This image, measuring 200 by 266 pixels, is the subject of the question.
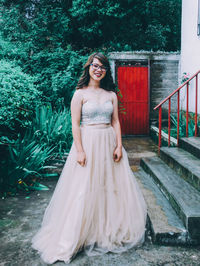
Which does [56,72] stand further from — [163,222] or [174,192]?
[163,222]

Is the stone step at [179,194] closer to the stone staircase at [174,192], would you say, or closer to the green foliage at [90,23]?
the stone staircase at [174,192]

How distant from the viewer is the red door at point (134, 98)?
28.4 ft

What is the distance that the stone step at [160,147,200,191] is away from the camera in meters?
3.38

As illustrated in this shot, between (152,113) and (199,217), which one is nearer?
(199,217)

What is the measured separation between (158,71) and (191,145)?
487 cm

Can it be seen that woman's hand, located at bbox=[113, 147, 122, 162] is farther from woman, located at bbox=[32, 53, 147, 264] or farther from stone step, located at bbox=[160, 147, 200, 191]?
stone step, located at bbox=[160, 147, 200, 191]

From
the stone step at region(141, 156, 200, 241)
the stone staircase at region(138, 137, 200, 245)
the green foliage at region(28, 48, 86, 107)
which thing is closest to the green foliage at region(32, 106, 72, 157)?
the green foliage at region(28, 48, 86, 107)

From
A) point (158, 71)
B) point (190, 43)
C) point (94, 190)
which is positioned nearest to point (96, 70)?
point (94, 190)

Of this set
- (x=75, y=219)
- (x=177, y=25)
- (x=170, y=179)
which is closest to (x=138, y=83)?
(x=177, y=25)

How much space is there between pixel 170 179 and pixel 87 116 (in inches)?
69.2

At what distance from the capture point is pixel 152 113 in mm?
8758

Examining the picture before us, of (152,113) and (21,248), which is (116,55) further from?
(21,248)

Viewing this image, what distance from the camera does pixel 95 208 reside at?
254 cm

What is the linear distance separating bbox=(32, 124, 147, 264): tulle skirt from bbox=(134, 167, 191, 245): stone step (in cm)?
17
